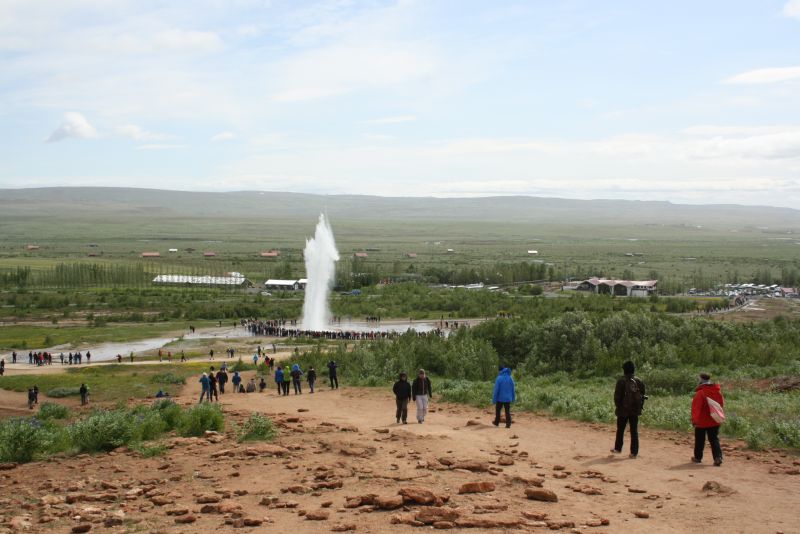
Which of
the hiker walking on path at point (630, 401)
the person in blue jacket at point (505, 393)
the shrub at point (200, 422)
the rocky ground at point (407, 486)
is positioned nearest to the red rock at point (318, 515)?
the rocky ground at point (407, 486)

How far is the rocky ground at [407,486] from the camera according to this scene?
768 cm

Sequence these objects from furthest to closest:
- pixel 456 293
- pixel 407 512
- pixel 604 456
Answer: pixel 456 293 → pixel 604 456 → pixel 407 512

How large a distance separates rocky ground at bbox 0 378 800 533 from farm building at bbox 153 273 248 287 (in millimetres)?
78225

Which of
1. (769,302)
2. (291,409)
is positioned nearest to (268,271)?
(769,302)

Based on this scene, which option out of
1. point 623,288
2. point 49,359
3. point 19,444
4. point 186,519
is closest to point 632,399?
point 186,519

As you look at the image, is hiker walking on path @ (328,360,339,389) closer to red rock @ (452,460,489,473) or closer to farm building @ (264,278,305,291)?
red rock @ (452,460,489,473)

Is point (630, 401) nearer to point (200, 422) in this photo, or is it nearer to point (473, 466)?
point (473, 466)

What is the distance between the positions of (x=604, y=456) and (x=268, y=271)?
102133 mm

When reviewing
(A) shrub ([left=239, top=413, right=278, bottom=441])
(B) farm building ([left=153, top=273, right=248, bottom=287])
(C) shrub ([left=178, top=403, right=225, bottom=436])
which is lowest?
(B) farm building ([left=153, top=273, right=248, bottom=287])

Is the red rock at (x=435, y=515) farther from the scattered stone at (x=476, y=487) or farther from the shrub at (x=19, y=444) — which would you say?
the shrub at (x=19, y=444)

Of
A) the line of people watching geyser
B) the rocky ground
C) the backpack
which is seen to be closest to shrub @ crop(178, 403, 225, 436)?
the rocky ground

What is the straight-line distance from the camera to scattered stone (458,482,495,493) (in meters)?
8.45

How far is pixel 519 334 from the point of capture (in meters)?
27.6

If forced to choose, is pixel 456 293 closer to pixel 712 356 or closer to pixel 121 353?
pixel 121 353
